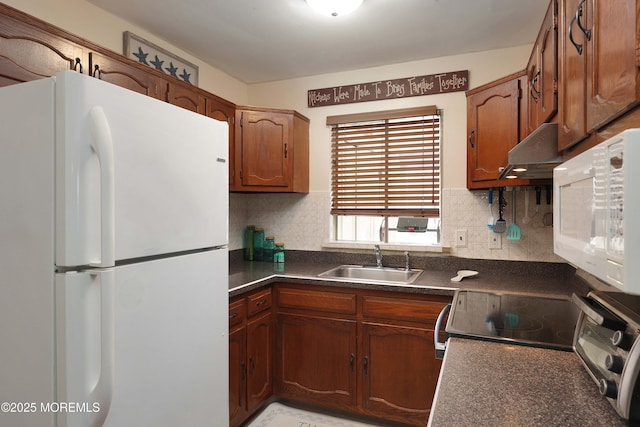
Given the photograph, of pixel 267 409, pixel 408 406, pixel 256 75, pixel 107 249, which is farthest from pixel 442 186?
pixel 107 249

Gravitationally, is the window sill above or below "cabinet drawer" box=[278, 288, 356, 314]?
above

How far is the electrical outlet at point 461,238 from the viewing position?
2.65 m

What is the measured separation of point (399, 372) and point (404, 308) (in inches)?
15.3

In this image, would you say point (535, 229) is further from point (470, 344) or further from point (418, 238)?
point (470, 344)

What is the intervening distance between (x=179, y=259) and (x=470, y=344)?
3.45ft

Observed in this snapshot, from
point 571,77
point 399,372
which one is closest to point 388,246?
point 399,372

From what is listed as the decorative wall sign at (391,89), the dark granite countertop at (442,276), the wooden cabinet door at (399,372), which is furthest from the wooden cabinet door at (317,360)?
the decorative wall sign at (391,89)

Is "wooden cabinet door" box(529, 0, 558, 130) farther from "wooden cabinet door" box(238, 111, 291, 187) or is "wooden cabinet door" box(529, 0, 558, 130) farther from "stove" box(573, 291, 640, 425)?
"wooden cabinet door" box(238, 111, 291, 187)

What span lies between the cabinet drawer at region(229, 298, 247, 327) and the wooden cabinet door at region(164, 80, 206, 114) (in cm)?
120

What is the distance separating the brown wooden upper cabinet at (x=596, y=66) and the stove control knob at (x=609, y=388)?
58 centimetres

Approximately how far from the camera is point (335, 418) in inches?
94.9

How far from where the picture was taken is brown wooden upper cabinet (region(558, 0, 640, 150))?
69 cm

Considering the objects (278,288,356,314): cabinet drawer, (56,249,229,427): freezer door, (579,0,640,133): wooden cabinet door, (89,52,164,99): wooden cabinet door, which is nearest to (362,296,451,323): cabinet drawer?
(278,288,356,314): cabinet drawer

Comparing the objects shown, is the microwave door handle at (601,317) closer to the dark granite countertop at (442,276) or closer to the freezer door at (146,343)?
the dark granite countertop at (442,276)
